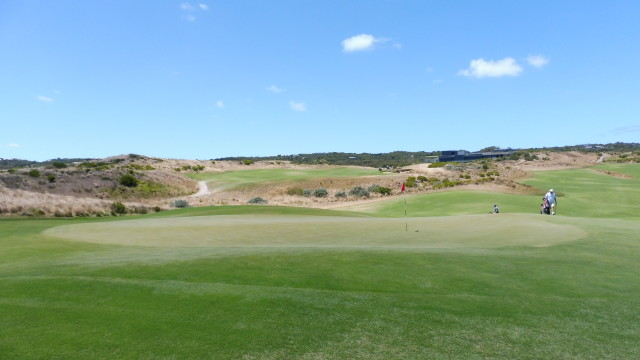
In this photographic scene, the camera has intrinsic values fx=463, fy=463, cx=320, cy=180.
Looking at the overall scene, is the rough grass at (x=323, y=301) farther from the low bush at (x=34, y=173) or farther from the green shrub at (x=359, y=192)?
the low bush at (x=34, y=173)

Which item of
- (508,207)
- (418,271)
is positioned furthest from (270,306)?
(508,207)

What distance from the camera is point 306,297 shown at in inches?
328

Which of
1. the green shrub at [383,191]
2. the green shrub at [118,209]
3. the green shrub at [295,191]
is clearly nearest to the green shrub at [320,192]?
the green shrub at [295,191]

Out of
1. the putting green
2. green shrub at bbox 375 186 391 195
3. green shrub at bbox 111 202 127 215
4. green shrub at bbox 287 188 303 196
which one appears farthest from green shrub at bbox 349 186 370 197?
the putting green

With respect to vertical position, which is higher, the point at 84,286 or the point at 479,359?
the point at 84,286

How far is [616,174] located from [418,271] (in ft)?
257

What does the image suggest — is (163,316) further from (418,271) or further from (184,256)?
(418,271)

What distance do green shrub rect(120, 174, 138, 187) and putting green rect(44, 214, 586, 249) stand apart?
165 feet

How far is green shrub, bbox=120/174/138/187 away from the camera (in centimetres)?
6825

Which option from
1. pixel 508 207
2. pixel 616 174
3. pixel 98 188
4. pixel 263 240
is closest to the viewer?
pixel 263 240

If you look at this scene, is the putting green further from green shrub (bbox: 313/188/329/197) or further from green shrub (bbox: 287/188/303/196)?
green shrub (bbox: 287/188/303/196)

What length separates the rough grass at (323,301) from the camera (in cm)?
647

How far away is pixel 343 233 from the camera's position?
18188mm

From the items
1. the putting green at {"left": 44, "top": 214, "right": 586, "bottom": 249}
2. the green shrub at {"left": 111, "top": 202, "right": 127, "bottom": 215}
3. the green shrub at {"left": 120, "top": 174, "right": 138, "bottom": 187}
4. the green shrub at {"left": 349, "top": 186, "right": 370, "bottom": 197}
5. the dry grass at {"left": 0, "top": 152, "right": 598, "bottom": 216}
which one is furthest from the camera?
the green shrub at {"left": 120, "top": 174, "right": 138, "bottom": 187}
